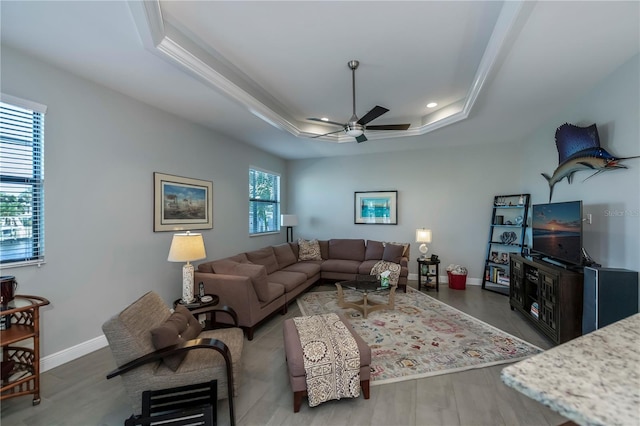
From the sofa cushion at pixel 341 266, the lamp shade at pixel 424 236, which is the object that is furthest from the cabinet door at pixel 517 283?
the sofa cushion at pixel 341 266

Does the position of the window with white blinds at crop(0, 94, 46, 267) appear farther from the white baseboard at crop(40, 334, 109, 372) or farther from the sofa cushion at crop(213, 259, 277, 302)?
the sofa cushion at crop(213, 259, 277, 302)

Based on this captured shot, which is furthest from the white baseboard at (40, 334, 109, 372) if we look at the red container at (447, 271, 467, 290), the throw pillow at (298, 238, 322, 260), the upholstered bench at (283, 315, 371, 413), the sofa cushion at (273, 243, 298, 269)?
the red container at (447, 271, 467, 290)

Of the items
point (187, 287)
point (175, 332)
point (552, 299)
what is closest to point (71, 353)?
point (187, 287)

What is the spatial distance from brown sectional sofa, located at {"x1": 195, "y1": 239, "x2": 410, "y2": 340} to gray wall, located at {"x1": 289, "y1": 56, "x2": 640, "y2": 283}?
72 cm

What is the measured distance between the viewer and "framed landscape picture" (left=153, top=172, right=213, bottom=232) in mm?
3527

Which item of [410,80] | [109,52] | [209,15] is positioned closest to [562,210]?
[410,80]

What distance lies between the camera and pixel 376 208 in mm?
6094

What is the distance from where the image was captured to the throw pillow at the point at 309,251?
5637mm

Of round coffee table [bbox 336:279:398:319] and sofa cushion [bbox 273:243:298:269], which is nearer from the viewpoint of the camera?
round coffee table [bbox 336:279:398:319]

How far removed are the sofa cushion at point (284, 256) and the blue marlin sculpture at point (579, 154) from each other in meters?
4.37

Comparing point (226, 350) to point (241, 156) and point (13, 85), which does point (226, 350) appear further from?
point (241, 156)

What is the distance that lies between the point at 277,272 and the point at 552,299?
370 cm

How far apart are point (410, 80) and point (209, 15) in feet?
7.15

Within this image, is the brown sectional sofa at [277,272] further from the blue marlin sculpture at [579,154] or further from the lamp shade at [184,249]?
the blue marlin sculpture at [579,154]
